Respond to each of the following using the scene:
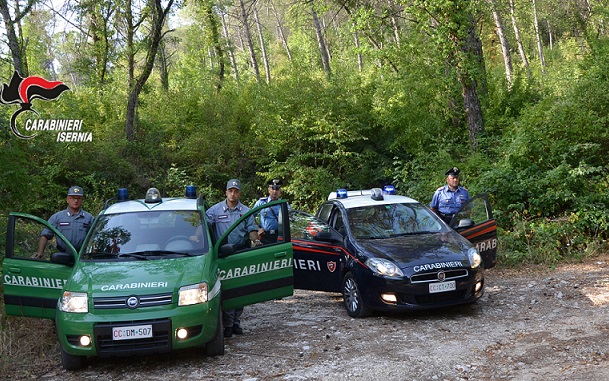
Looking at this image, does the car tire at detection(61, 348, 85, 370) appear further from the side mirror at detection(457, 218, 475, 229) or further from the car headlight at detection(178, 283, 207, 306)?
the side mirror at detection(457, 218, 475, 229)

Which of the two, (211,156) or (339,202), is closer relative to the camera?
(339,202)

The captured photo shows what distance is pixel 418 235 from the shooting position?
8703mm

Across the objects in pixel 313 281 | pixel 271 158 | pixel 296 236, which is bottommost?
pixel 313 281

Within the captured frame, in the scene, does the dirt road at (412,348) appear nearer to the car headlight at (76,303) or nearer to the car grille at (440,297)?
the car grille at (440,297)

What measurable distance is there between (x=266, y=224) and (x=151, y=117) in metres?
14.0

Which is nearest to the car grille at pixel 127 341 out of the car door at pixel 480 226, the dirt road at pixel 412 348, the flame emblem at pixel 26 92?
the dirt road at pixel 412 348

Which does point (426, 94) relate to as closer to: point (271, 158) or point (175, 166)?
point (271, 158)

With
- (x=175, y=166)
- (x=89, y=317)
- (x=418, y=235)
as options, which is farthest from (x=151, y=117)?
(x=89, y=317)

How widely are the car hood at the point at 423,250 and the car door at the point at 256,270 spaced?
4.41 feet

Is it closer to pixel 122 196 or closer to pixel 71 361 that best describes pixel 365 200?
pixel 122 196

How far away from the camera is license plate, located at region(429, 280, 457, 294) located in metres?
7.62

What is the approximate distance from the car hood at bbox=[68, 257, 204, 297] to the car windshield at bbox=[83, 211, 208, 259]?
224 mm

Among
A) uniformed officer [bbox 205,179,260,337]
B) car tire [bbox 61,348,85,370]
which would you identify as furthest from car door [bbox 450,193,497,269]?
car tire [bbox 61,348,85,370]

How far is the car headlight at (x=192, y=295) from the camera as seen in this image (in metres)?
6.20
